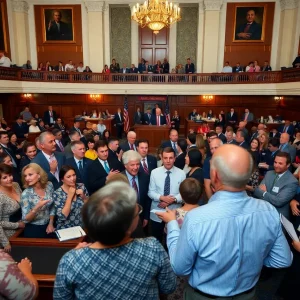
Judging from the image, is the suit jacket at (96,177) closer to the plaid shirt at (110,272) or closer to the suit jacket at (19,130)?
the plaid shirt at (110,272)

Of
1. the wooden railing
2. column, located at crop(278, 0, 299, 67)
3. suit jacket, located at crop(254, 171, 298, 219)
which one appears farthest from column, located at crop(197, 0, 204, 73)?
suit jacket, located at crop(254, 171, 298, 219)

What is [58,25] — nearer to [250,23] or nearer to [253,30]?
[250,23]

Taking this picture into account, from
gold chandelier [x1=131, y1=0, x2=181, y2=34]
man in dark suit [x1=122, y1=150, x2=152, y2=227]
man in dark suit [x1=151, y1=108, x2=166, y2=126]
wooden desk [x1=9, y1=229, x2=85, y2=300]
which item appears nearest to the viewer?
wooden desk [x1=9, y1=229, x2=85, y2=300]

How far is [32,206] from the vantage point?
2.79m

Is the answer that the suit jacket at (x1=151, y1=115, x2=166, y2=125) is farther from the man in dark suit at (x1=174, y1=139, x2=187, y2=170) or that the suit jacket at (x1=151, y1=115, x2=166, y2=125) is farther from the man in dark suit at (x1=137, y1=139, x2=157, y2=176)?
the man in dark suit at (x1=137, y1=139, x2=157, y2=176)

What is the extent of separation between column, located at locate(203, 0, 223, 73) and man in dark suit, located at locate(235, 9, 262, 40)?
1313 mm

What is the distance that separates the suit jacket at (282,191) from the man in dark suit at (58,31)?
1526cm

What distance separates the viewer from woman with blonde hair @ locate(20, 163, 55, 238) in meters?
2.76

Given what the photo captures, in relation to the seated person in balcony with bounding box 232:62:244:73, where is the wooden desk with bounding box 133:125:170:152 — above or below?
below

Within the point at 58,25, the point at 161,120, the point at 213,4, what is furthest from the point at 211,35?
the point at 58,25

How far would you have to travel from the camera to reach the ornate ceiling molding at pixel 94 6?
14898 mm

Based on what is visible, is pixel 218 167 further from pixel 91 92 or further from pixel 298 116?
pixel 91 92

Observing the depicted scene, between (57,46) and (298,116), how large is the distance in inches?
519

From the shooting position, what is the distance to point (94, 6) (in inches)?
589
